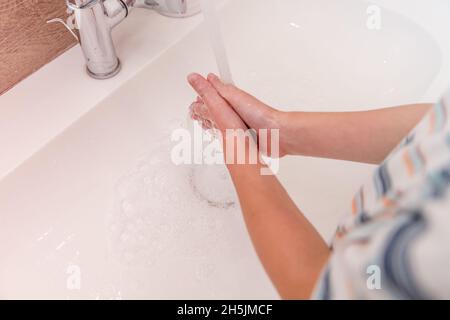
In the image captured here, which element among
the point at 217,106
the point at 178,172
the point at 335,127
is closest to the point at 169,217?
the point at 178,172

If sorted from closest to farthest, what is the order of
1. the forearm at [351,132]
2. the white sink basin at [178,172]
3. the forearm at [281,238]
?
the forearm at [281,238] < the forearm at [351,132] < the white sink basin at [178,172]

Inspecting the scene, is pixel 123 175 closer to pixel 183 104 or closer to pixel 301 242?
pixel 183 104

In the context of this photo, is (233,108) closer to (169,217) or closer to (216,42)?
(216,42)

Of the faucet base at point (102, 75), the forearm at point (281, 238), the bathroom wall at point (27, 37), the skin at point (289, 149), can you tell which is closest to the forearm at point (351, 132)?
the skin at point (289, 149)

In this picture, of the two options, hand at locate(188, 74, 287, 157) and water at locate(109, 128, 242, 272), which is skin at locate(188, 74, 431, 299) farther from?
water at locate(109, 128, 242, 272)

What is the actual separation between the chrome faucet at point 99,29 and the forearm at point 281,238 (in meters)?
0.31

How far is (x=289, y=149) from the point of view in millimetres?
631

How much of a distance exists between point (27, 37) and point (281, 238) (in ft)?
1.62

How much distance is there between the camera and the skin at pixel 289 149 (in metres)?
0.43

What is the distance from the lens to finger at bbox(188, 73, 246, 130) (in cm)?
62

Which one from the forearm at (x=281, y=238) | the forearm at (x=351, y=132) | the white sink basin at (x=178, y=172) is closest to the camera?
the forearm at (x=281, y=238)

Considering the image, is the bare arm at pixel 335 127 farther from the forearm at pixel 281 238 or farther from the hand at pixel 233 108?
the forearm at pixel 281 238

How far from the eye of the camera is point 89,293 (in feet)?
2.09

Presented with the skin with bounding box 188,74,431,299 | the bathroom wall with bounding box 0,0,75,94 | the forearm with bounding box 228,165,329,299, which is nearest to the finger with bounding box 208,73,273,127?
the skin with bounding box 188,74,431,299
